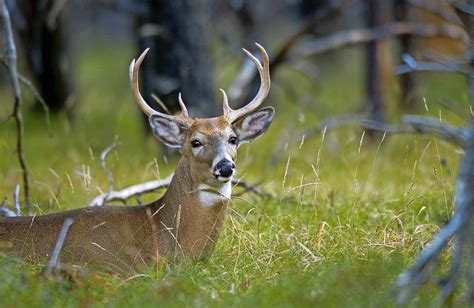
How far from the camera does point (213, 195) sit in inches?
236

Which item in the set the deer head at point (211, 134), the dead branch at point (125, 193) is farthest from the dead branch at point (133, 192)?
the deer head at point (211, 134)

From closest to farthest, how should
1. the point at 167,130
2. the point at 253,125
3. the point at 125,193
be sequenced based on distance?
the point at 167,130 < the point at 253,125 < the point at 125,193

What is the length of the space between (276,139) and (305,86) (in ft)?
28.1

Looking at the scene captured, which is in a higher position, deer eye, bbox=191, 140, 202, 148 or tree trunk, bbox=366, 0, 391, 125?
deer eye, bbox=191, 140, 202, 148

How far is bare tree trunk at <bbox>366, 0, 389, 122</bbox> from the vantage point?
11953 millimetres

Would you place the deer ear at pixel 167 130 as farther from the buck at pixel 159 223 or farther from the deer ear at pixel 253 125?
the deer ear at pixel 253 125

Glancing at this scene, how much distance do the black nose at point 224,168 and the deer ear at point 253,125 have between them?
21.2 inches

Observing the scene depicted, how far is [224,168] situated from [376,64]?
6.74 m

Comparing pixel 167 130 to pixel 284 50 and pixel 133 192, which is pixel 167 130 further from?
pixel 284 50

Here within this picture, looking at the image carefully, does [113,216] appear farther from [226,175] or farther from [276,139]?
[276,139]

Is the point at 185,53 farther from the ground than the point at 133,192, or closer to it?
closer to it

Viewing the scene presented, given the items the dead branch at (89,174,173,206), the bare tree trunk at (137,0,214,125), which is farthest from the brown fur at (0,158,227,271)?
the bare tree trunk at (137,0,214,125)

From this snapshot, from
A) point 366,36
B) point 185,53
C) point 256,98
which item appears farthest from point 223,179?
point 366,36

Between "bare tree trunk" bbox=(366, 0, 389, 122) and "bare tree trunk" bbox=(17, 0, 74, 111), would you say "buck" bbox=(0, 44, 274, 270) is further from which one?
"bare tree trunk" bbox=(17, 0, 74, 111)
